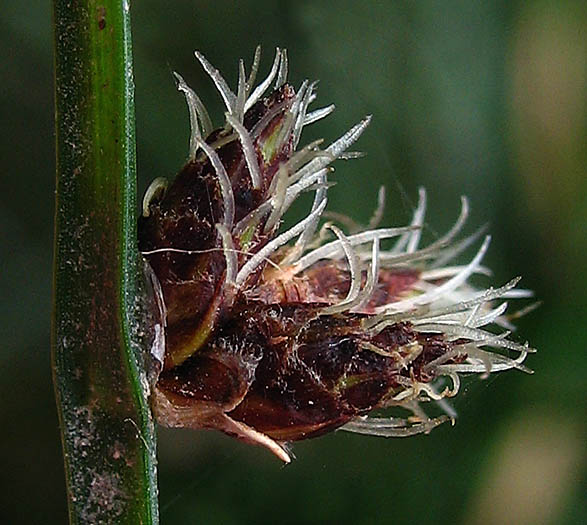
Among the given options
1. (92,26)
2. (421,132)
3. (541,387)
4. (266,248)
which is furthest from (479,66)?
(92,26)

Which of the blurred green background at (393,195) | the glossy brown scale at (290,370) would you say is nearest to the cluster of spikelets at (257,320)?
the glossy brown scale at (290,370)

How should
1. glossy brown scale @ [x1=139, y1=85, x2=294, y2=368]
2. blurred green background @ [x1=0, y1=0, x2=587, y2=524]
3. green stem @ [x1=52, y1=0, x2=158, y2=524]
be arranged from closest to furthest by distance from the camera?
green stem @ [x1=52, y1=0, x2=158, y2=524], glossy brown scale @ [x1=139, y1=85, x2=294, y2=368], blurred green background @ [x1=0, y1=0, x2=587, y2=524]

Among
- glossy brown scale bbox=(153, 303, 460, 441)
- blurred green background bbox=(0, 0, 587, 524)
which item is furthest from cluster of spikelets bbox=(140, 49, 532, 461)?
blurred green background bbox=(0, 0, 587, 524)

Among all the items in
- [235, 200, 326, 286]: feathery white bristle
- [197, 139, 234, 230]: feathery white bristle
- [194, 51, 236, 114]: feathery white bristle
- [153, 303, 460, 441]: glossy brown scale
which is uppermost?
[194, 51, 236, 114]: feathery white bristle

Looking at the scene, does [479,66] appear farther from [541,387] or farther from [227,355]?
[227,355]

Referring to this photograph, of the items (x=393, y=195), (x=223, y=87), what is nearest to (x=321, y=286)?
(x=223, y=87)

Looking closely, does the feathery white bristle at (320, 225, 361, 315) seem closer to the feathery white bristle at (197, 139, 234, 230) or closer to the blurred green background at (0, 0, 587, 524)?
the feathery white bristle at (197, 139, 234, 230)
